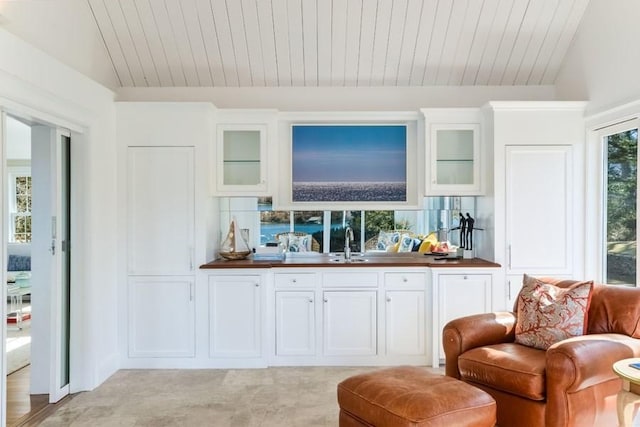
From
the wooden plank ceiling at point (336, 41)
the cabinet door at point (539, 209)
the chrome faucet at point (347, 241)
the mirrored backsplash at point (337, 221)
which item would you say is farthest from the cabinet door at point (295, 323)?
the wooden plank ceiling at point (336, 41)

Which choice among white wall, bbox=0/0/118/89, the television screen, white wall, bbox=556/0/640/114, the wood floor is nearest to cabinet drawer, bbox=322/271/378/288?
the television screen

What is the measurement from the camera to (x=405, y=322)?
380 centimetres

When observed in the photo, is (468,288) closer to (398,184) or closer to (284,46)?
(398,184)

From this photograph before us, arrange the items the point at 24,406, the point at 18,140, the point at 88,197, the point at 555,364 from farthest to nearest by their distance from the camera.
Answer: the point at 18,140 < the point at 88,197 < the point at 24,406 < the point at 555,364

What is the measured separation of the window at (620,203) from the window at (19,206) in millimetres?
8353

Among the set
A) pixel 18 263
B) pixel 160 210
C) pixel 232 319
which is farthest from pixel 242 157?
pixel 18 263

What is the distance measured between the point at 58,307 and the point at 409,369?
2546 mm

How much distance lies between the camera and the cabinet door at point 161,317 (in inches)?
150

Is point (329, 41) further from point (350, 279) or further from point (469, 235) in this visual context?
point (469, 235)

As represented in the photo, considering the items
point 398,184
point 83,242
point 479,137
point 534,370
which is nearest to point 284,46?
point 398,184

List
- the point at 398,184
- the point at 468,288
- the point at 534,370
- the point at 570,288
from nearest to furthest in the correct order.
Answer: the point at 534,370 → the point at 570,288 → the point at 468,288 → the point at 398,184

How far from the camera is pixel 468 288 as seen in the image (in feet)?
12.3

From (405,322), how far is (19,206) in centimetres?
713

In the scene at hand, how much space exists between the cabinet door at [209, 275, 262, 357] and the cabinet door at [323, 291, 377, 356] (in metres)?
0.62
